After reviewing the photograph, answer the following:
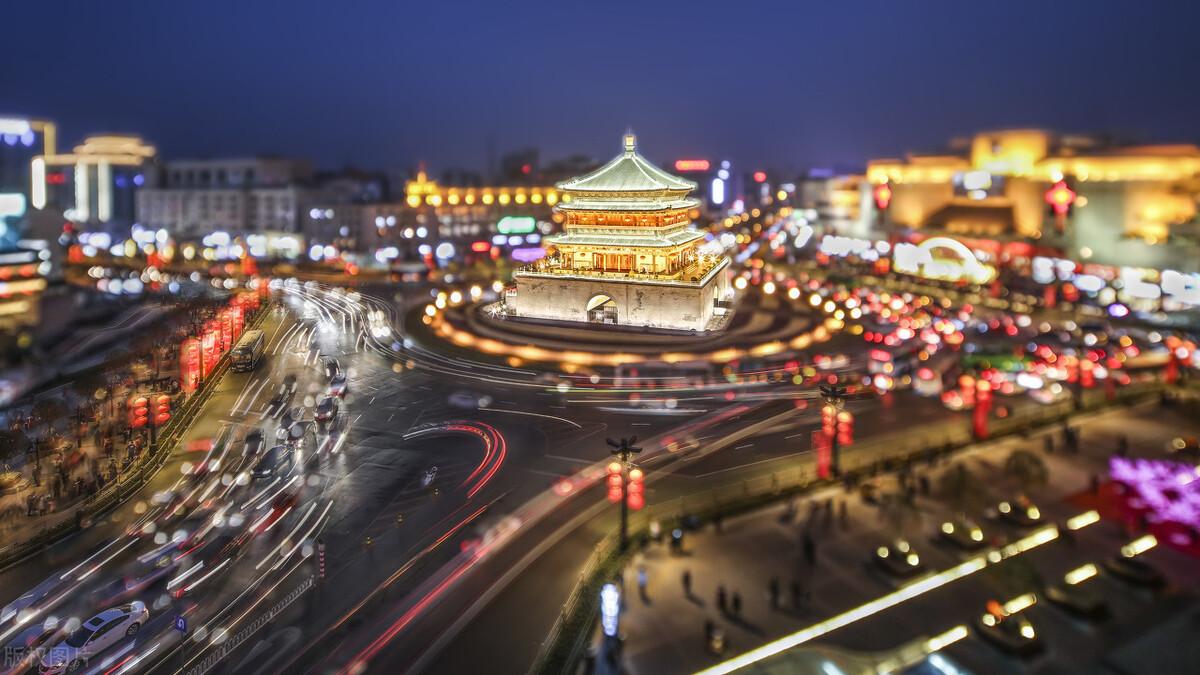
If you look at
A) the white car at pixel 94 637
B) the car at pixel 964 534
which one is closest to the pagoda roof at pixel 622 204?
the car at pixel 964 534

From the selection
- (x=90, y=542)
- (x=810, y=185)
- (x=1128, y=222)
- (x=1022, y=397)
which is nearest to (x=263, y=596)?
(x=90, y=542)

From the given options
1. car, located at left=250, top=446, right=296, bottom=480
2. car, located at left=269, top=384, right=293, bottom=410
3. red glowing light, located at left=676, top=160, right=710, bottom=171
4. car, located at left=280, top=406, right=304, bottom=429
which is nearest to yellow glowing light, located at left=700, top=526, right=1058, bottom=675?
car, located at left=250, top=446, right=296, bottom=480

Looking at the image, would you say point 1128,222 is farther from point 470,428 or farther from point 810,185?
point 470,428

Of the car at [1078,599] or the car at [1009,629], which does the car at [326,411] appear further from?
the car at [1078,599]

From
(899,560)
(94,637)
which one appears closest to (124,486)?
(94,637)

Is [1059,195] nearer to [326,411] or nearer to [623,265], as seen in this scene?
[623,265]

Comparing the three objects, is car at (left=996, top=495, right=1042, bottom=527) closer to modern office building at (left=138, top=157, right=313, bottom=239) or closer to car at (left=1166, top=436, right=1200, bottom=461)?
car at (left=1166, top=436, right=1200, bottom=461)
